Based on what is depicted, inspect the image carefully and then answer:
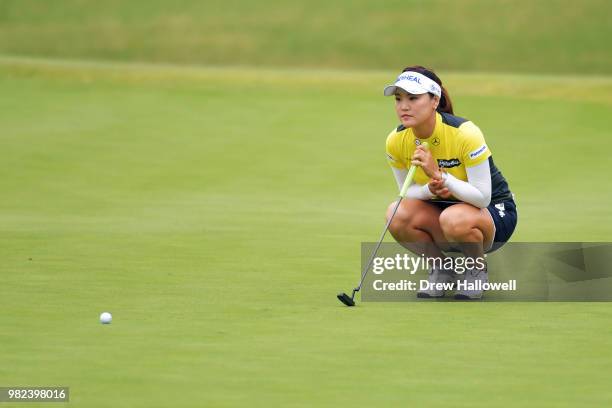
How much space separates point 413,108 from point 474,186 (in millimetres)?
579

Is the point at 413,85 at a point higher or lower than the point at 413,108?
higher

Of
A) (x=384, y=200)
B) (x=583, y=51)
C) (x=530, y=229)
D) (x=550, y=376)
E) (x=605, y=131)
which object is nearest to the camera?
(x=550, y=376)

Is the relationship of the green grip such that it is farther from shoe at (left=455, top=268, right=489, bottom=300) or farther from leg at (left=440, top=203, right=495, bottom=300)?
shoe at (left=455, top=268, right=489, bottom=300)

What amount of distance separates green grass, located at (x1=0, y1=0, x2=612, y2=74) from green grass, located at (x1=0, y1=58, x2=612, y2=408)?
3697 millimetres

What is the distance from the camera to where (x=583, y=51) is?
25953 mm

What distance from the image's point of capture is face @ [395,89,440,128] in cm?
784

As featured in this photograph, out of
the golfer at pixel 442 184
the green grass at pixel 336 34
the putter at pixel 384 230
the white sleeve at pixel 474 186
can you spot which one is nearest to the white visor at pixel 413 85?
the golfer at pixel 442 184

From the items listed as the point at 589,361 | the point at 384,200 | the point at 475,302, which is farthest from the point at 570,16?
the point at 589,361

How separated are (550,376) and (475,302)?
2.09 meters

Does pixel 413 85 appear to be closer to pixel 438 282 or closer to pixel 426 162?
pixel 426 162

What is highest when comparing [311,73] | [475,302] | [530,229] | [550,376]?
[311,73]

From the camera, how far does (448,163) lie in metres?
8.04

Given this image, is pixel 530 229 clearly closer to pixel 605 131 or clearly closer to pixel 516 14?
pixel 605 131

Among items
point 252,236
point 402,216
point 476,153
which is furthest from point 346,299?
point 252,236
